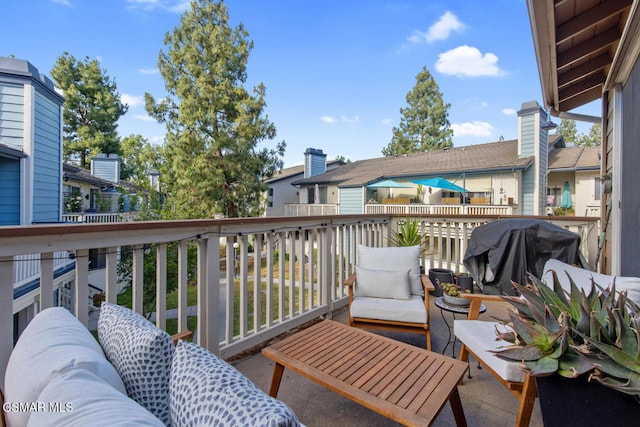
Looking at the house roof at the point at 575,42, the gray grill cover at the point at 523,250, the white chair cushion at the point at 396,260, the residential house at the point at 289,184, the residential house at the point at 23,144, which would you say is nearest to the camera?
the house roof at the point at 575,42

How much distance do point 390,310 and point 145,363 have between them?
2.07 m

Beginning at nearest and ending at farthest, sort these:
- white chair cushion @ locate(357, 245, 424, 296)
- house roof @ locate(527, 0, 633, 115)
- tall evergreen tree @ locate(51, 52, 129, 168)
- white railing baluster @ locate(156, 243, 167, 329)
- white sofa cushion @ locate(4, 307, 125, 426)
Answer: white sofa cushion @ locate(4, 307, 125, 426) < white railing baluster @ locate(156, 243, 167, 329) < house roof @ locate(527, 0, 633, 115) < white chair cushion @ locate(357, 245, 424, 296) < tall evergreen tree @ locate(51, 52, 129, 168)

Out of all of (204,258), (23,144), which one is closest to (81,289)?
(204,258)

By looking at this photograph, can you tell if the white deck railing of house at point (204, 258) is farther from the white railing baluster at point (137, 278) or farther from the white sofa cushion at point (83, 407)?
the white sofa cushion at point (83, 407)

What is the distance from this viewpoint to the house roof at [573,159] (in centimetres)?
1141

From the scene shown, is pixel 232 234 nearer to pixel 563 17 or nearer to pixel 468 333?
pixel 468 333

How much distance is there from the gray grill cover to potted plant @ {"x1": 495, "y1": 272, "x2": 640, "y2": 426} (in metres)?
2.02

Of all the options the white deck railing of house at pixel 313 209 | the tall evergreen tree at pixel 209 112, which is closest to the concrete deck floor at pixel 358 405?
the tall evergreen tree at pixel 209 112

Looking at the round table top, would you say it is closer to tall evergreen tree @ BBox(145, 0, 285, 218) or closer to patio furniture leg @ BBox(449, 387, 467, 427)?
patio furniture leg @ BBox(449, 387, 467, 427)

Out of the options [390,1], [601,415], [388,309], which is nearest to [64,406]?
[601,415]

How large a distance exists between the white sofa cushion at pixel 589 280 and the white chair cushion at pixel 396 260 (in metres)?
1.09

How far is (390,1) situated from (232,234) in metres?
8.13

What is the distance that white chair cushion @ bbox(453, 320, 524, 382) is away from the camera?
1.66 m

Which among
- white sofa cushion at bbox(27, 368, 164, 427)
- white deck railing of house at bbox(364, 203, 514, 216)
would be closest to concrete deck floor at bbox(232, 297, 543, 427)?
white sofa cushion at bbox(27, 368, 164, 427)
